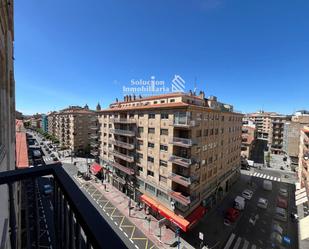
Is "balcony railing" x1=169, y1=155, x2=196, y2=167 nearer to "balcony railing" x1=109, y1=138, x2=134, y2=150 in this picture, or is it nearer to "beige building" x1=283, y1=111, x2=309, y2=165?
"balcony railing" x1=109, y1=138, x2=134, y2=150

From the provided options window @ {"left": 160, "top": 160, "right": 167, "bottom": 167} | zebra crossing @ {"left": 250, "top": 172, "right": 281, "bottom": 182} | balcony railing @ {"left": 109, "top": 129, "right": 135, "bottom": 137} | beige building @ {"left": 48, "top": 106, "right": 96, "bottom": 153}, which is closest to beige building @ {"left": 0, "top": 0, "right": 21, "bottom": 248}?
window @ {"left": 160, "top": 160, "right": 167, "bottom": 167}

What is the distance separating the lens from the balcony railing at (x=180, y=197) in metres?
21.2

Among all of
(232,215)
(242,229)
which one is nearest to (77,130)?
(232,215)

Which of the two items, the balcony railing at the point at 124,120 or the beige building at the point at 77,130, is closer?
the balcony railing at the point at 124,120

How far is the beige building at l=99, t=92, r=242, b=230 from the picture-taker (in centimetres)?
2208

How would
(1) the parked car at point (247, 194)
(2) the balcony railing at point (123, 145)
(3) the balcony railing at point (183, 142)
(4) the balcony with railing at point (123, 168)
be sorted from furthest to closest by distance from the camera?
(1) the parked car at point (247, 194), (4) the balcony with railing at point (123, 168), (2) the balcony railing at point (123, 145), (3) the balcony railing at point (183, 142)

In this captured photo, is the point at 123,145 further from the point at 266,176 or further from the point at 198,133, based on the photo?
the point at 266,176

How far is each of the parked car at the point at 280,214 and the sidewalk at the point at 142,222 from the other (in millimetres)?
16226

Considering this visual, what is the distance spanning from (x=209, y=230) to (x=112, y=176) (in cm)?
2074

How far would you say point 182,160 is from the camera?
21859mm

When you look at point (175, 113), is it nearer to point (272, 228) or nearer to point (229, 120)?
point (229, 120)

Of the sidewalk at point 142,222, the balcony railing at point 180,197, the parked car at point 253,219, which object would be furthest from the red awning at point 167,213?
the parked car at point 253,219

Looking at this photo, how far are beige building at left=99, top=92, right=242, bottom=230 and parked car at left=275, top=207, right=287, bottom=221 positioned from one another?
28.5 feet

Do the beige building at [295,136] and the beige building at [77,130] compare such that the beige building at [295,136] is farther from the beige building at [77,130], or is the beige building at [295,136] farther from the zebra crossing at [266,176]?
the beige building at [77,130]
